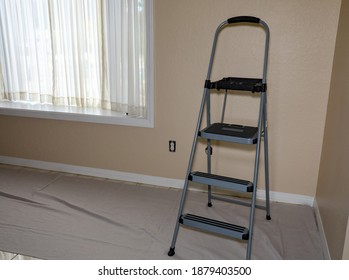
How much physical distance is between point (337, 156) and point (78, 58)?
222 cm

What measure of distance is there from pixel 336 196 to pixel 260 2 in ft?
4.63

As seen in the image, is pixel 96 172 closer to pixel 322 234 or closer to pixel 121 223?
pixel 121 223

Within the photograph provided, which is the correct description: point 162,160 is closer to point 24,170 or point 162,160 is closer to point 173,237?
point 173,237

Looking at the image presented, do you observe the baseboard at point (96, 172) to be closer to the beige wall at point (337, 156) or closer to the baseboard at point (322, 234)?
the baseboard at point (322, 234)

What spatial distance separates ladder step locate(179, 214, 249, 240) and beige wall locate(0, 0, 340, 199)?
0.88 metres

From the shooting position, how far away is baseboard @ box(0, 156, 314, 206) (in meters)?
2.73

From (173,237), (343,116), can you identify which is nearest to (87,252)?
(173,237)

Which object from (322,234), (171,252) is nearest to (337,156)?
(322,234)

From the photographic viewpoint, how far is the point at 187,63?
269 cm

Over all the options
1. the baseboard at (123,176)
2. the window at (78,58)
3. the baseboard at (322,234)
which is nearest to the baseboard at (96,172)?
the baseboard at (123,176)

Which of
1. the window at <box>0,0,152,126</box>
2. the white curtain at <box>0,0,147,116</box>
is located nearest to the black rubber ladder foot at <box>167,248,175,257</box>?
the window at <box>0,0,152,126</box>

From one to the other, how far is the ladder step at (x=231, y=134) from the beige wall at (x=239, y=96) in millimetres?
543

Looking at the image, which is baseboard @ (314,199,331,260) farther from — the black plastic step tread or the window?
the window
